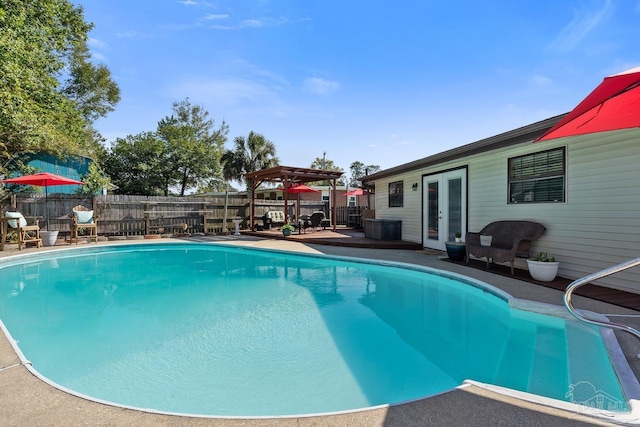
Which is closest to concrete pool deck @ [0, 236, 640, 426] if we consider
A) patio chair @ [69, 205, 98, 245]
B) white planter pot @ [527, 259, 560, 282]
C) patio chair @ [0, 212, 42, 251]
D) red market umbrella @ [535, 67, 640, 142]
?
red market umbrella @ [535, 67, 640, 142]

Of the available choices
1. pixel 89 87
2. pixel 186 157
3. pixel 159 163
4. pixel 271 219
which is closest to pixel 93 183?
pixel 271 219

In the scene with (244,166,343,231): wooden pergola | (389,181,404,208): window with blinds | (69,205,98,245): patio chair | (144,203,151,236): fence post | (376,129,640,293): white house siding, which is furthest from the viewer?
(144,203,151,236): fence post

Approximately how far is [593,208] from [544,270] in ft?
→ 3.94

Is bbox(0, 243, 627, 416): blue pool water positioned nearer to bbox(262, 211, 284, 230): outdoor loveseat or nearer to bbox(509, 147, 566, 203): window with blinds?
bbox(509, 147, 566, 203): window with blinds

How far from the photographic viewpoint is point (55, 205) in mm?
11258

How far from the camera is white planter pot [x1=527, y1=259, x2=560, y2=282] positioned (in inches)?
201

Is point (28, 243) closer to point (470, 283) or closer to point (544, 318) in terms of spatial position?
point (470, 283)

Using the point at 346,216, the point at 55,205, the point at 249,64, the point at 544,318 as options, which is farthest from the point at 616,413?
the point at 346,216

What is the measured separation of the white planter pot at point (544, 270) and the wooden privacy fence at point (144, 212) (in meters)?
11.0

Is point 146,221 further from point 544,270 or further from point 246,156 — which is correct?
point 246,156

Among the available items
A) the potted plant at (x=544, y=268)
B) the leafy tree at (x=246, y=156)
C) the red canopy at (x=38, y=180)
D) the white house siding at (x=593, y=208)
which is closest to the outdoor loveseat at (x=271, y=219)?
the red canopy at (x=38, y=180)

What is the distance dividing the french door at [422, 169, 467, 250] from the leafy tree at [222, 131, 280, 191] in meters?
18.4

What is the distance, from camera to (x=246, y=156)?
25.5 meters

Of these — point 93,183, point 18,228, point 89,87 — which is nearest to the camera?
point 18,228
